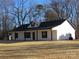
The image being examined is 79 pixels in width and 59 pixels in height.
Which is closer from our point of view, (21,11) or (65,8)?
(21,11)

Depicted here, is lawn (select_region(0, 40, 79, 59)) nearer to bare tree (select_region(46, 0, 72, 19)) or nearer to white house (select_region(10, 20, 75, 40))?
white house (select_region(10, 20, 75, 40))

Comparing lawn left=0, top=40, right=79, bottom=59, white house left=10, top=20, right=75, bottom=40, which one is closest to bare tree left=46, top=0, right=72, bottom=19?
white house left=10, top=20, right=75, bottom=40

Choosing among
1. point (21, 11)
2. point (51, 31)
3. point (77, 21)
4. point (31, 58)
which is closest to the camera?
point (31, 58)

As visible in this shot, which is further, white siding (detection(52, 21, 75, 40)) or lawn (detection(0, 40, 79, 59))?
white siding (detection(52, 21, 75, 40))

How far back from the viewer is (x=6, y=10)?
74.0 m

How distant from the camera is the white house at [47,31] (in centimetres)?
5681

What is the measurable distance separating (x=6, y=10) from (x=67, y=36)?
74.9ft

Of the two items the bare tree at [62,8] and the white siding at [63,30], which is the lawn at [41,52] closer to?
the white siding at [63,30]

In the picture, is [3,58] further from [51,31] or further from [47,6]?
[47,6]

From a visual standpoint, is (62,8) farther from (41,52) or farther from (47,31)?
(41,52)

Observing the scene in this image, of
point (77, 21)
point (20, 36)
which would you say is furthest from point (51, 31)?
point (77, 21)

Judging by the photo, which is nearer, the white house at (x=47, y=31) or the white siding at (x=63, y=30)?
the white house at (x=47, y=31)

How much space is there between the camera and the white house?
5681cm

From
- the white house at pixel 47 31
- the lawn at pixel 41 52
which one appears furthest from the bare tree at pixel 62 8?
the lawn at pixel 41 52
